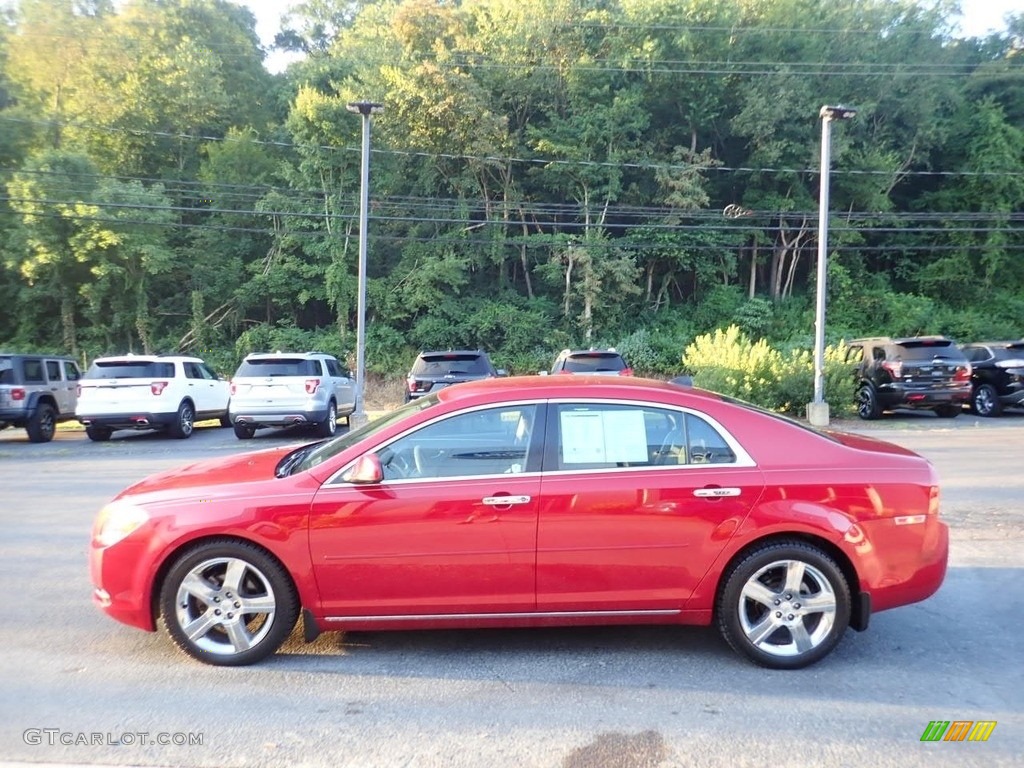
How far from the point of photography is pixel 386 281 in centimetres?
3422

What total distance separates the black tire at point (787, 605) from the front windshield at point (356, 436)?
2.08 m

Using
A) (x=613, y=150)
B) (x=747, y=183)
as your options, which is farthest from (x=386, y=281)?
(x=747, y=183)

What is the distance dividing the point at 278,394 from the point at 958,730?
1371 cm

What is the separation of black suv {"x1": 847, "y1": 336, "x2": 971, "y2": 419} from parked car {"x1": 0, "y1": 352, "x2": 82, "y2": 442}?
1883cm

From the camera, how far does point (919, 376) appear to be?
17.2 meters

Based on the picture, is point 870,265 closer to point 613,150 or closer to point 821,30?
point 821,30

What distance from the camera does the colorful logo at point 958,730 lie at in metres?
3.55

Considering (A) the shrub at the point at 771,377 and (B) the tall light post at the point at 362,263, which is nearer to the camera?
(B) the tall light post at the point at 362,263

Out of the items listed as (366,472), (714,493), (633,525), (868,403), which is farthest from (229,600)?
(868,403)

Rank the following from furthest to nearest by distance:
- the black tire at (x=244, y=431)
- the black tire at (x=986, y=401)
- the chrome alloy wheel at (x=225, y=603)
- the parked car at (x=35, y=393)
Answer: the black tire at (x=986, y=401)
the black tire at (x=244, y=431)
the parked car at (x=35, y=393)
the chrome alloy wheel at (x=225, y=603)

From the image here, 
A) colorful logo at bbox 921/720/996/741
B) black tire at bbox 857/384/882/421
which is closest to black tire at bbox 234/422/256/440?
colorful logo at bbox 921/720/996/741

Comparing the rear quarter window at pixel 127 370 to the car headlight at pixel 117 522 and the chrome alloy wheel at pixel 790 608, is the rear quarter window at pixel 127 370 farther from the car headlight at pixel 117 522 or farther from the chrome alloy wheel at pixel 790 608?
the chrome alloy wheel at pixel 790 608

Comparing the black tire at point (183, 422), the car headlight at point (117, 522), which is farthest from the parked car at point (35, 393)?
the car headlight at point (117, 522)
